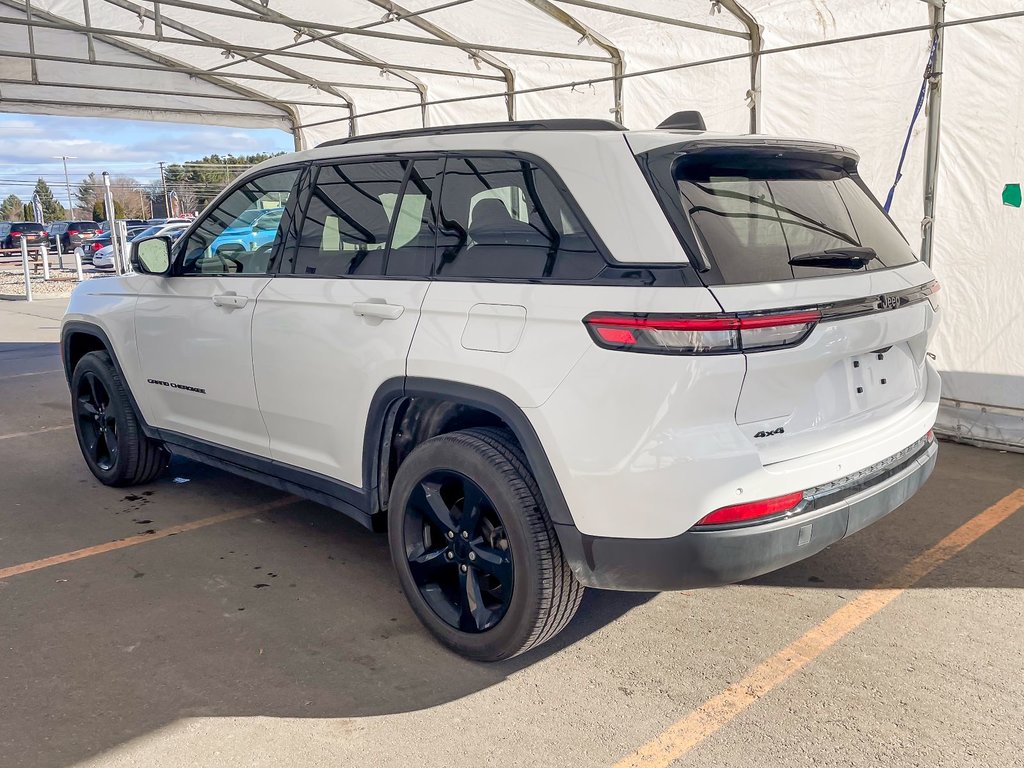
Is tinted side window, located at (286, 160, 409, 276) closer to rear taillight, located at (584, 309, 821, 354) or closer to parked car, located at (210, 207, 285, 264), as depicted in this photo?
parked car, located at (210, 207, 285, 264)

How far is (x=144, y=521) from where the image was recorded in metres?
4.73

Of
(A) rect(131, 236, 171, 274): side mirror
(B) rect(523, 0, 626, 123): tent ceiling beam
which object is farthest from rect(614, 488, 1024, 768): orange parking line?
(B) rect(523, 0, 626, 123): tent ceiling beam

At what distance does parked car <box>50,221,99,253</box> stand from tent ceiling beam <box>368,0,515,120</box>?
3642cm

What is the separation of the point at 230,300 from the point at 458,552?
1717 mm

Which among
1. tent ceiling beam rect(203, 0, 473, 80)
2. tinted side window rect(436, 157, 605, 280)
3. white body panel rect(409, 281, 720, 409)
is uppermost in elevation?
tent ceiling beam rect(203, 0, 473, 80)

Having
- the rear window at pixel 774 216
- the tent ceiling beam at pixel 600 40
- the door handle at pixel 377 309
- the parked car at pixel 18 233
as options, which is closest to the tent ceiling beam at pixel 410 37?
the tent ceiling beam at pixel 600 40

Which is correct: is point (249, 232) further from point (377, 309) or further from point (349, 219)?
point (377, 309)

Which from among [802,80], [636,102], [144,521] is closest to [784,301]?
[144,521]

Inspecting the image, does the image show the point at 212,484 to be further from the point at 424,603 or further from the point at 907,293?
the point at 907,293

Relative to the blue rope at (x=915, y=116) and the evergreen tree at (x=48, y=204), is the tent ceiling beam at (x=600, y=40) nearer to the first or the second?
the blue rope at (x=915, y=116)

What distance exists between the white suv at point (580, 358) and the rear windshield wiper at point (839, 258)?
14mm

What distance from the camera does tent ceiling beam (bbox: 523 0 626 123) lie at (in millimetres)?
8305

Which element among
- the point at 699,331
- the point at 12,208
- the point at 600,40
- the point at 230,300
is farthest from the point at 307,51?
the point at 12,208

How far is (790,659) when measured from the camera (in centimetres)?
320
